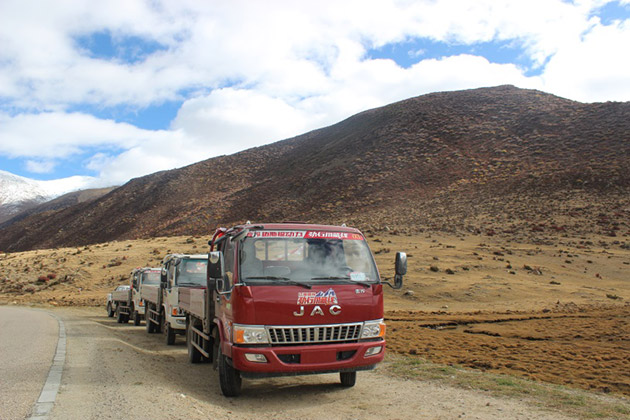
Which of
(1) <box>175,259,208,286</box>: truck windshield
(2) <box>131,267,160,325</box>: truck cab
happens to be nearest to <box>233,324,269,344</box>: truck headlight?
(1) <box>175,259,208,286</box>: truck windshield

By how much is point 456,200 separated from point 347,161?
76.6ft

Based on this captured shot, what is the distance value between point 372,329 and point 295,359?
1.22m

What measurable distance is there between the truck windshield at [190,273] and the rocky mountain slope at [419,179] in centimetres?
3100

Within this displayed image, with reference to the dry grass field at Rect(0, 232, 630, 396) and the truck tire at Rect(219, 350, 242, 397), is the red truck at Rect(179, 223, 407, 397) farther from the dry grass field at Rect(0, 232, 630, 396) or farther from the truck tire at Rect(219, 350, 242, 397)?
the dry grass field at Rect(0, 232, 630, 396)

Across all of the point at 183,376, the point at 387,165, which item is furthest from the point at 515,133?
the point at 183,376

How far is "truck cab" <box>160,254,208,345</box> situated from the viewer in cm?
1359

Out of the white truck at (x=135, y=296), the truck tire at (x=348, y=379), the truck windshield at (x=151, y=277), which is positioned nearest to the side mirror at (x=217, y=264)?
the truck tire at (x=348, y=379)

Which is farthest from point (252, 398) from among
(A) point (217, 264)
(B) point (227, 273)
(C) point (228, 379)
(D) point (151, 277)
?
(D) point (151, 277)

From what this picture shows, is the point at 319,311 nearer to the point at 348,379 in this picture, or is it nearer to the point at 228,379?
the point at 228,379

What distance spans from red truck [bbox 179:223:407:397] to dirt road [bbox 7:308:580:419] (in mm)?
477

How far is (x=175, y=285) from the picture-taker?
14195 mm

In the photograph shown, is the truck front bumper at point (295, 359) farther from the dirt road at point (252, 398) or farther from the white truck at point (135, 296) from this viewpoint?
the white truck at point (135, 296)

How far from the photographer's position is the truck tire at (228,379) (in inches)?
303

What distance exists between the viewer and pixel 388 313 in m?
21.2
